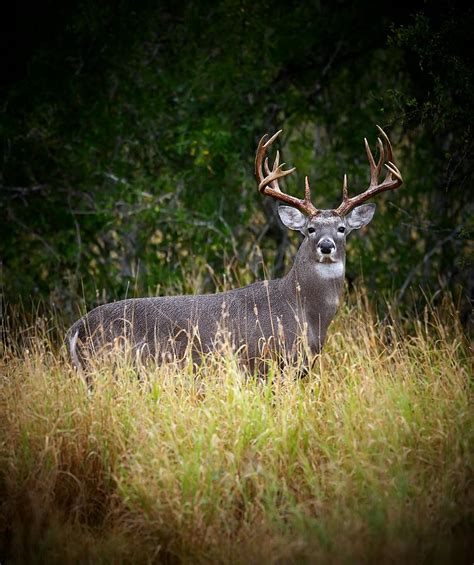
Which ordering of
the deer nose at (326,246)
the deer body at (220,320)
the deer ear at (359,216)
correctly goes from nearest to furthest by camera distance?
the deer nose at (326,246), the deer body at (220,320), the deer ear at (359,216)

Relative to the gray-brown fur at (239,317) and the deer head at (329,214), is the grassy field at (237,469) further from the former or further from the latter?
the deer head at (329,214)

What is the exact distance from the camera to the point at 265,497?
12.4 feet

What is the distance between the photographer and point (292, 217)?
5.96 meters

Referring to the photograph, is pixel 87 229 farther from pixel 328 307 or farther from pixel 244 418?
pixel 244 418

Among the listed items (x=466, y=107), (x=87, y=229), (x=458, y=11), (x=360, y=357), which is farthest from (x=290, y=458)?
(x=87, y=229)

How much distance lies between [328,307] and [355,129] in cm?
363

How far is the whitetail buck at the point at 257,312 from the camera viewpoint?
5551mm

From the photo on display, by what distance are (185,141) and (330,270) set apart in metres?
2.99

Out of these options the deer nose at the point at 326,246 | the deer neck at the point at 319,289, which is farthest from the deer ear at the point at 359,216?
the deer nose at the point at 326,246

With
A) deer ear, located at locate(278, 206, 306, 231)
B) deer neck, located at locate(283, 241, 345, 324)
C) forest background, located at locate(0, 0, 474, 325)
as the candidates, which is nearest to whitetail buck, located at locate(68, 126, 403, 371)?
deer neck, located at locate(283, 241, 345, 324)

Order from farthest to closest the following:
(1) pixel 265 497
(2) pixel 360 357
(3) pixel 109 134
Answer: (3) pixel 109 134
(2) pixel 360 357
(1) pixel 265 497

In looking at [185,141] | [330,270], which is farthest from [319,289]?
[185,141]

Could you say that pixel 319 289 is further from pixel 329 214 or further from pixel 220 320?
pixel 220 320

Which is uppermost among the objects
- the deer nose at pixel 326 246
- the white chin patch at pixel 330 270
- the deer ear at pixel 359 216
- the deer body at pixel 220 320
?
the deer ear at pixel 359 216
